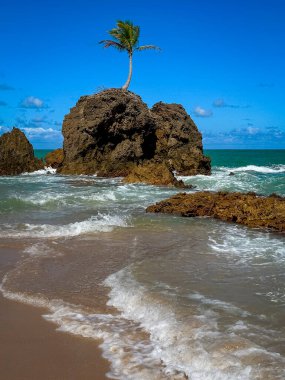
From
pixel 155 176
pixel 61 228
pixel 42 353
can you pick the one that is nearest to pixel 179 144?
pixel 155 176

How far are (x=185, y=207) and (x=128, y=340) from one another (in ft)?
27.0

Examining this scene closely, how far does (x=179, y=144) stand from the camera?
3023 centimetres

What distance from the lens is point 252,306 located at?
4898 mm

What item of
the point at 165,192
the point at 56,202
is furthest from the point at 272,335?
the point at 165,192

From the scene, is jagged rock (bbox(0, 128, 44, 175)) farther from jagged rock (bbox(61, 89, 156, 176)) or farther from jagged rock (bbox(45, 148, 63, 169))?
jagged rock (bbox(61, 89, 156, 176))

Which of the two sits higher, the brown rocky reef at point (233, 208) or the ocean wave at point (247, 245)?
the brown rocky reef at point (233, 208)

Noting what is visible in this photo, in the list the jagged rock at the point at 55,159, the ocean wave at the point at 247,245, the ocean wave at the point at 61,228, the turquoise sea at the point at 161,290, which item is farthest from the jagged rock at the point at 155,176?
the jagged rock at the point at 55,159

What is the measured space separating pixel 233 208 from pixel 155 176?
10428 millimetres

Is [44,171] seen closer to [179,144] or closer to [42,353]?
[179,144]

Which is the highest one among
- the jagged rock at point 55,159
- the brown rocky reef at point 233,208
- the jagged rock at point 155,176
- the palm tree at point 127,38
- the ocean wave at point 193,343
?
the palm tree at point 127,38

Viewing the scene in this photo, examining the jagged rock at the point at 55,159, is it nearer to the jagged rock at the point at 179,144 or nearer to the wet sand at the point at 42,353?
the jagged rock at the point at 179,144

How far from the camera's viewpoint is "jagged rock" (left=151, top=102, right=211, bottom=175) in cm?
2931

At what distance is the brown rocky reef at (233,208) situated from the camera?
10375mm

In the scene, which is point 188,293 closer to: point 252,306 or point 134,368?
point 252,306
